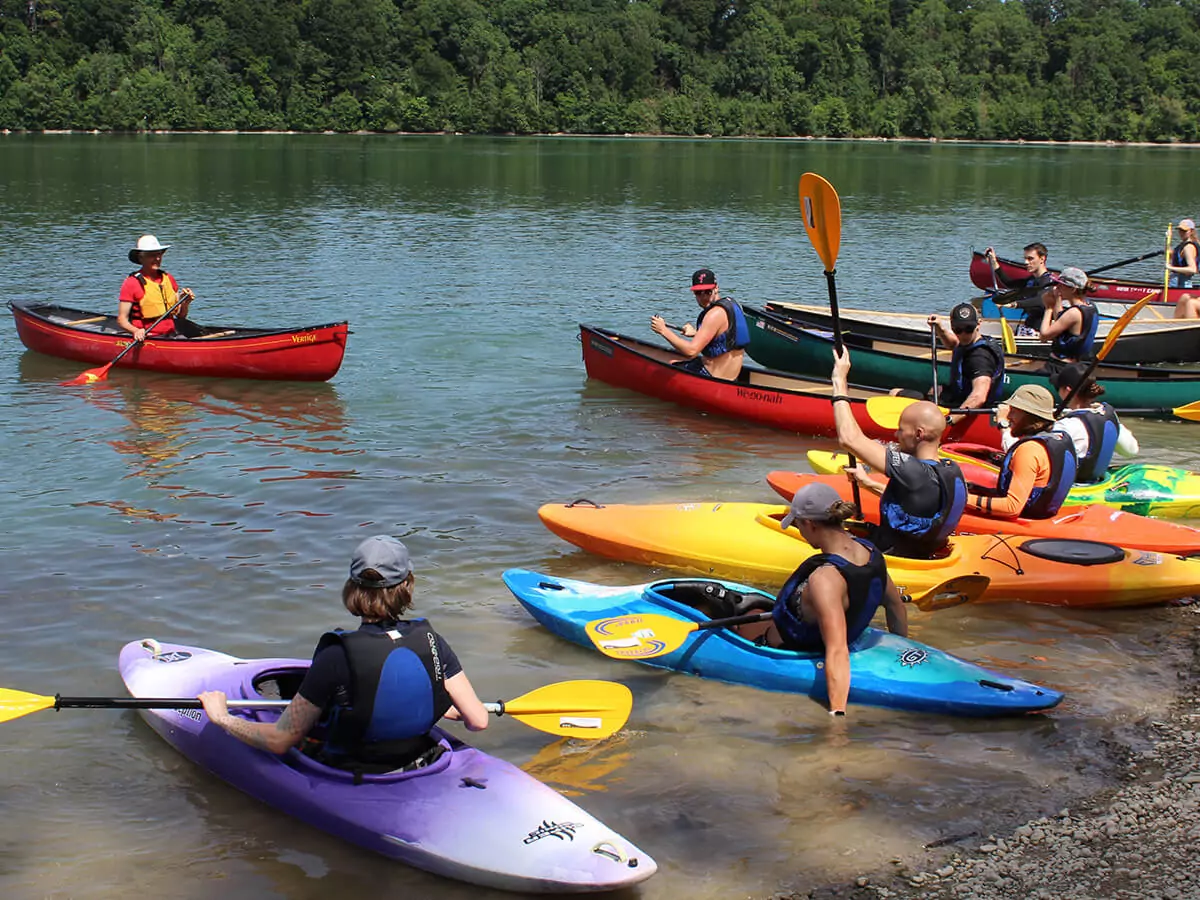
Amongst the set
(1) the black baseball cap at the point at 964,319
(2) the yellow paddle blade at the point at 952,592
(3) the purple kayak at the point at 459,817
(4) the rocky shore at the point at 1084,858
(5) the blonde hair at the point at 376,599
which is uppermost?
(1) the black baseball cap at the point at 964,319

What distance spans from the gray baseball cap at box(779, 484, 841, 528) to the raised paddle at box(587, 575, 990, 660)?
0.91 metres

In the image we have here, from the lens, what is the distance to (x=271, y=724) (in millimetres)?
5387

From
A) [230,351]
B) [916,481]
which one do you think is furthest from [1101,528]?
[230,351]

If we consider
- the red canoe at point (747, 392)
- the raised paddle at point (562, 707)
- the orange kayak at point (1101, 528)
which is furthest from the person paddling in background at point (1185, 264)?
the raised paddle at point (562, 707)

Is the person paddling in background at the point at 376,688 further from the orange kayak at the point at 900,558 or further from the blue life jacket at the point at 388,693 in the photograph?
the orange kayak at the point at 900,558

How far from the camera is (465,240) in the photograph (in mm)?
30547

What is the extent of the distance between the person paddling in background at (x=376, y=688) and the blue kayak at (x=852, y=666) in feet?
6.53

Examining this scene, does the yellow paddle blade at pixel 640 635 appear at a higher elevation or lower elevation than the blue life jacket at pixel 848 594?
lower

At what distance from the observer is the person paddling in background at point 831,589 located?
239 inches

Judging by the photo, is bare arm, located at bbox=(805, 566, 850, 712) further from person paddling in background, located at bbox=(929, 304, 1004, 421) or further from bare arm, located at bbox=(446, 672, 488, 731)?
person paddling in background, located at bbox=(929, 304, 1004, 421)

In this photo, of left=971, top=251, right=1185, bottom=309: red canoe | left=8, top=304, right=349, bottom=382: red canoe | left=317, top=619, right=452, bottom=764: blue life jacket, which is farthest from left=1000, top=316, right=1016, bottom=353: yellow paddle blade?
left=317, top=619, right=452, bottom=764: blue life jacket

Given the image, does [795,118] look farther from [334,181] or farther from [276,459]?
[276,459]

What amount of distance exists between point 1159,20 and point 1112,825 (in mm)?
119530

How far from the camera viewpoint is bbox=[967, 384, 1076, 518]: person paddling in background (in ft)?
27.7
